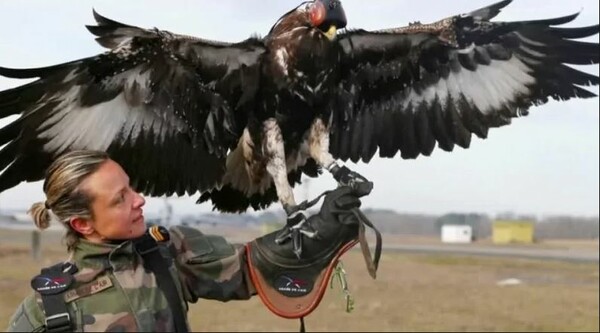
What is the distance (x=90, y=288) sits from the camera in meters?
1.51

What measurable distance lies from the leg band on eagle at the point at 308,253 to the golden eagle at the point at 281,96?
6 cm

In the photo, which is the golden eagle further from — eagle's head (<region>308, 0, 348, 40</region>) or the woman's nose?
the woman's nose

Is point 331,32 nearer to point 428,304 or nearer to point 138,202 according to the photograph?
point 138,202

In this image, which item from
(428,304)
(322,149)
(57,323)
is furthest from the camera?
(428,304)

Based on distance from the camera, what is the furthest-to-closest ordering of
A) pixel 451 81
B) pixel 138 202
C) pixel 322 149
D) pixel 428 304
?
pixel 428 304
pixel 451 81
pixel 322 149
pixel 138 202

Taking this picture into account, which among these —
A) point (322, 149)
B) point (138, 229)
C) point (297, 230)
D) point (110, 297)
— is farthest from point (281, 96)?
point (110, 297)

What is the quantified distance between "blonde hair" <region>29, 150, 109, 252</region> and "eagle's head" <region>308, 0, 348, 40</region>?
49 centimetres

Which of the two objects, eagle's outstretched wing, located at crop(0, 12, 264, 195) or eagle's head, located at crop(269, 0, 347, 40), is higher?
eagle's head, located at crop(269, 0, 347, 40)

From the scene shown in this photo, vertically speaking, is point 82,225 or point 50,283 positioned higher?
point 82,225

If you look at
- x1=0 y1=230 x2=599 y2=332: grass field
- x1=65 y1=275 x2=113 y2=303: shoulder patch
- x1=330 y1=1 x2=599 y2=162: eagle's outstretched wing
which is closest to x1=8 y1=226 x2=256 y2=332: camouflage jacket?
x1=65 y1=275 x2=113 y2=303: shoulder patch

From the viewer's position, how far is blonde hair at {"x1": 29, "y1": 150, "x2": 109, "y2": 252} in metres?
1.50

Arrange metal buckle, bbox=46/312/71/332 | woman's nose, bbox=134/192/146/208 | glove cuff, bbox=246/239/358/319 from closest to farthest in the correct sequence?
metal buckle, bbox=46/312/71/332, woman's nose, bbox=134/192/146/208, glove cuff, bbox=246/239/358/319

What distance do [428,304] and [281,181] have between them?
9239 millimetres

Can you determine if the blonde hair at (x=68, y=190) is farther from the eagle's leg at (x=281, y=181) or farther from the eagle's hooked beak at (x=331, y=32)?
the eagle's hooked beak at (x=331, y=32)
